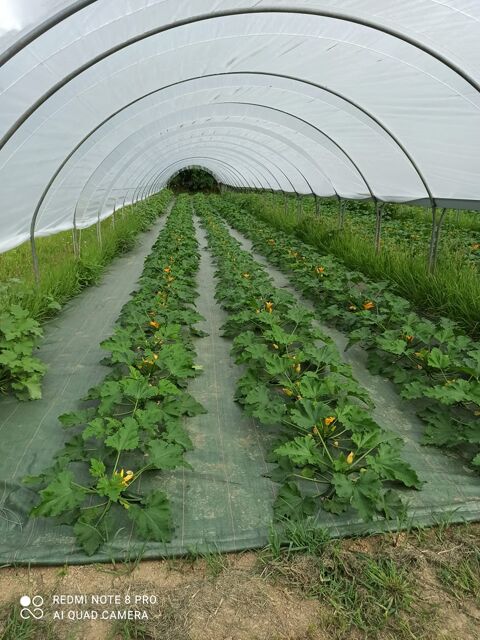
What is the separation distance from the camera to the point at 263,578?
219cm

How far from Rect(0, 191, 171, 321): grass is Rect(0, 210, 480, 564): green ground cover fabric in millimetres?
849

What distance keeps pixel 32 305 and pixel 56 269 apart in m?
1.64

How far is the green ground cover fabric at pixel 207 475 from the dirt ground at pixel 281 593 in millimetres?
92

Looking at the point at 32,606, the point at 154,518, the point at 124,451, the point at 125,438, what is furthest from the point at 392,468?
the point at 32,606

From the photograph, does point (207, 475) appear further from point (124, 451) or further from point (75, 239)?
point (75, 239)

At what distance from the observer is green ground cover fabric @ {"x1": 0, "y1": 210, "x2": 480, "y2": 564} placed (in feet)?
7.78

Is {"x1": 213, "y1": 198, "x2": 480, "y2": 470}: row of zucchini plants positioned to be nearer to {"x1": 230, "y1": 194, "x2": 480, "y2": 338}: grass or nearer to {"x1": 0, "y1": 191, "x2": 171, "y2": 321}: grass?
{"x1": 230, "y1": 194, "x2": 480, "y2": 338}: grass

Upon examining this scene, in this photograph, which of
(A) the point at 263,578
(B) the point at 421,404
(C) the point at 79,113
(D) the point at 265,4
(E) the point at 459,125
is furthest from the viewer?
(C) the point at 79,113

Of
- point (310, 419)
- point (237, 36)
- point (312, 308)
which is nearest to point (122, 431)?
point (310, 419)

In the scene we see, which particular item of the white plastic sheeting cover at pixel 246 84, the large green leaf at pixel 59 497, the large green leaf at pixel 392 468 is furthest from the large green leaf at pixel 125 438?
the white plastic sheeting cover at pixel 246 84

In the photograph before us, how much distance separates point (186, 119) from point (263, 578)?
35.3ft

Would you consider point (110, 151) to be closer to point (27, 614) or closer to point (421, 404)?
point (421, 404)

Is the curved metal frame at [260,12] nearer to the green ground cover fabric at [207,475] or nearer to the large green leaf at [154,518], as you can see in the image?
the green ground cover fabric at [207,475]

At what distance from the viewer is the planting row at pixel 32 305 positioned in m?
3.68
